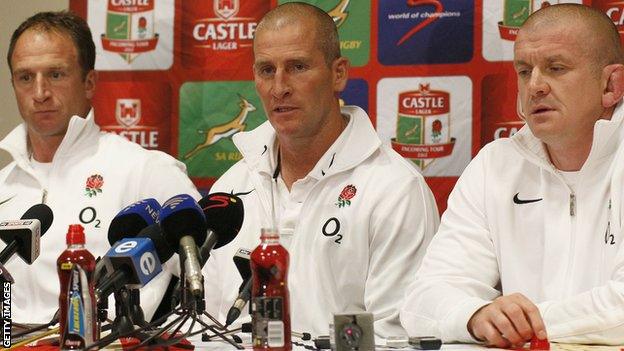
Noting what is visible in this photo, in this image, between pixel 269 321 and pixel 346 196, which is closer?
pixel 269 321

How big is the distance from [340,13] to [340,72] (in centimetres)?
35

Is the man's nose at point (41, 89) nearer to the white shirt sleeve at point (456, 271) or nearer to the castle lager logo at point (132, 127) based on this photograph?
the castle lager logo at point (132, 127)

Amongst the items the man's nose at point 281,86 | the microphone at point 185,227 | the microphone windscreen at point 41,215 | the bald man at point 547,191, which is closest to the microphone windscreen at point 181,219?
the microphone at point 185,227

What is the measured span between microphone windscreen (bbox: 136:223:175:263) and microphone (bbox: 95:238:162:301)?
0.02m

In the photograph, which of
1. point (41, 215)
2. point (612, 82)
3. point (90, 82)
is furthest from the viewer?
point (90, 82)

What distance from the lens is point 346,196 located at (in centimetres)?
360

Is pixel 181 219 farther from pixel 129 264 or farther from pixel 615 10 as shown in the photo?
pixel 615 10

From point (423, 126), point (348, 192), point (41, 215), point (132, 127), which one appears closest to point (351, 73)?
point (423, 126)

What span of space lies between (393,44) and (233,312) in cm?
205

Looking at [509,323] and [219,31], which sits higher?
[219,31]

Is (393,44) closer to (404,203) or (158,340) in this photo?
(404,203)

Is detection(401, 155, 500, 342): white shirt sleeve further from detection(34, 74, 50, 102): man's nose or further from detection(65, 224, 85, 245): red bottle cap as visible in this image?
detection(34, 74, 50, 102): man's nose

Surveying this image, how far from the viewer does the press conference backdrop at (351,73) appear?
398cm

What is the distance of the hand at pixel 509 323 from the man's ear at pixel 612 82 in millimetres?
925
